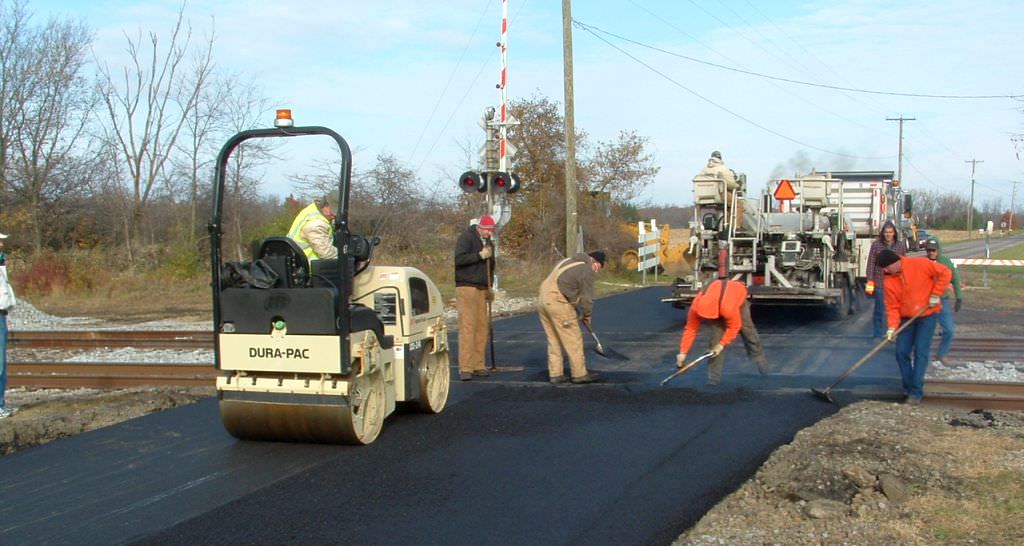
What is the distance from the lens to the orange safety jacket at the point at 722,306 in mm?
8547

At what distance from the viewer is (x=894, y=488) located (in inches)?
203

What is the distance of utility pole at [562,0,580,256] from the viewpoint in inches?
779

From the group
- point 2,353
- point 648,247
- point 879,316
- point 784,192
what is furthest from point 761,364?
point 648,247

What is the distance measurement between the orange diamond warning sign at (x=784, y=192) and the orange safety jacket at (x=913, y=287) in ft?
22.0

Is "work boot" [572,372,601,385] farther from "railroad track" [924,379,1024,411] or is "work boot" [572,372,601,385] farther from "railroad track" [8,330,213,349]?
"railroad track" [8,330,213,349]

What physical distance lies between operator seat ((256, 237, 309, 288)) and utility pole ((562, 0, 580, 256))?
13631mm

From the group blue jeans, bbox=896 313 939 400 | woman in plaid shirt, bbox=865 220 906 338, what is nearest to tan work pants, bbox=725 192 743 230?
woman in plaid shirt, bbox=865 220 906 338

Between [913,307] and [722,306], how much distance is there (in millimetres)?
1701

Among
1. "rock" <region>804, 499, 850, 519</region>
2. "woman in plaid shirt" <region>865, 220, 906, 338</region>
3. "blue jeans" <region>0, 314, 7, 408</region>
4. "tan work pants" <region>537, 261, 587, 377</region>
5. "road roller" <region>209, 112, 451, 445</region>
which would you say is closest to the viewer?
"rock" <region>804, 499, 850, 519</region>

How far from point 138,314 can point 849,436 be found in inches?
601

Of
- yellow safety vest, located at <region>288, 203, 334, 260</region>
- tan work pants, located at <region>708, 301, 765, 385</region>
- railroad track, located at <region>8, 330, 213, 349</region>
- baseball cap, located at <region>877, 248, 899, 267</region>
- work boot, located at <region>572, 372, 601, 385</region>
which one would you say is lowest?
railroad track, located at <region>8, 330, 213, 349</region>

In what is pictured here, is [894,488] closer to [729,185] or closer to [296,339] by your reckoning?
[296,339]

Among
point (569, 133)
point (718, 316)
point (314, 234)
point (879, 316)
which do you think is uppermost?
point (569, 133)

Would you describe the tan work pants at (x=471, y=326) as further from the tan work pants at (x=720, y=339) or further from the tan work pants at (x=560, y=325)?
the tan work pants at (x=720, y=339)
